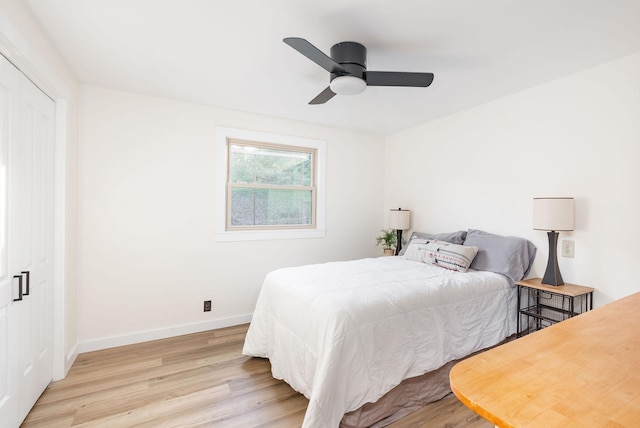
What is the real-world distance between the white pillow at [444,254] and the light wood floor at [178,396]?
3.62 feet

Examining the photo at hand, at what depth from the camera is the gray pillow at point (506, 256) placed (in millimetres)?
2691

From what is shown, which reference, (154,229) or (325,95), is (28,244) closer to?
(154,229)

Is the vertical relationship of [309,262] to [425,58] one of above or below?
below

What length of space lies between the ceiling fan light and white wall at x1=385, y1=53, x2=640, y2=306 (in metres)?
1.86

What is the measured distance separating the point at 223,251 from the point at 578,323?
3.03 metres

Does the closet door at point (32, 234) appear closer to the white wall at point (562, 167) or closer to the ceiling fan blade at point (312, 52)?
the ceiling fan blade at point (312, 52)

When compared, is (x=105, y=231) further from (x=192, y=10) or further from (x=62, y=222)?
(x=192, y=10)

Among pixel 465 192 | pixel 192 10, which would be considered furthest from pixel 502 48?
pixel 192 10

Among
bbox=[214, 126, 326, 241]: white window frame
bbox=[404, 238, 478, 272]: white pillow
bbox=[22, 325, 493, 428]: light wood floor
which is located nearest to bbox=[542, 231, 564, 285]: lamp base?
bbox=[404, 238, 478, 272]: white pillow

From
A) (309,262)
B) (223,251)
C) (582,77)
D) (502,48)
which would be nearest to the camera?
(502,48)

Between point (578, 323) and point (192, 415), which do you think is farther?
point (192, 415)

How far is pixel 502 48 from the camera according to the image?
6.89ft

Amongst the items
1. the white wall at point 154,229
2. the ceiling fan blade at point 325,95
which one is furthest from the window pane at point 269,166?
the ceiling fan blade at point 325,95

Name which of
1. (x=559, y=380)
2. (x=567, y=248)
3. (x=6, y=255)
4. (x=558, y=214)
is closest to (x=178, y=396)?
(x=6, y=255)
